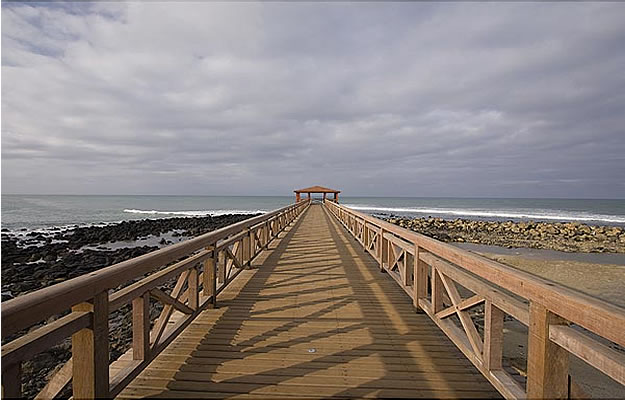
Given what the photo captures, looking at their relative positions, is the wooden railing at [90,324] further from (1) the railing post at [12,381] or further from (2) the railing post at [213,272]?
(2) the railing post at [213,272]

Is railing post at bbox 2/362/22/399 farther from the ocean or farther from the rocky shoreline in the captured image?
the ocean

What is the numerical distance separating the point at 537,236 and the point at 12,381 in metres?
27.6

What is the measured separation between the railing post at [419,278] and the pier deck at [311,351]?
0.61 feet

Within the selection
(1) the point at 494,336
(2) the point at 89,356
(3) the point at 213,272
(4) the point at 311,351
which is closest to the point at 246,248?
(3) the point at 213,272

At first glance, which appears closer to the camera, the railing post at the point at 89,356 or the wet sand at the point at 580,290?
the railing post at the point at 89,356

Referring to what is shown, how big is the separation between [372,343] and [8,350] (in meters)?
2.69

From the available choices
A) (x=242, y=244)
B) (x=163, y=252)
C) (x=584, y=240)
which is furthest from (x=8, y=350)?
(x=584, y=240)

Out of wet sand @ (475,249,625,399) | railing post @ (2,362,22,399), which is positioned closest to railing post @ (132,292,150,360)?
railing post @ (2,362,22,399)

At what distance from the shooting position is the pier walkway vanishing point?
169 centimetres

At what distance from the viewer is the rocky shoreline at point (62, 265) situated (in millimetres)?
5100

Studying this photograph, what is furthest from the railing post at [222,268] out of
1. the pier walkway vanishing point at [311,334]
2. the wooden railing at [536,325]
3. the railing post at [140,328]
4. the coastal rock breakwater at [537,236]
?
the coastal rock breakwater at [537,236]

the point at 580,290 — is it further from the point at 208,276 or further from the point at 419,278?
the point at 208,276

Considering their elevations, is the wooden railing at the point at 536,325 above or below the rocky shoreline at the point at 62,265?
above

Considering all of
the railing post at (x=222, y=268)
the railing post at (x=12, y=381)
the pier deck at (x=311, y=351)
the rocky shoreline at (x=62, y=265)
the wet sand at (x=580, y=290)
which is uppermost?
the railing post at (x=12, y=381)
